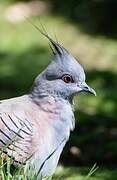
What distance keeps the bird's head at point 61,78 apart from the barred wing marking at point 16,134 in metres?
0.27

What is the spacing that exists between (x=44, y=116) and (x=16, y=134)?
264mm

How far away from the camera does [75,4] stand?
10.7 m

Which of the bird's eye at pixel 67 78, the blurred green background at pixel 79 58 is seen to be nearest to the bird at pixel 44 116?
the bird's eye at pixel 67 78

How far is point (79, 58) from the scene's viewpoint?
9.55 m

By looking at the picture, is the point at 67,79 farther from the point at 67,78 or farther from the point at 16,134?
the point at 16,134

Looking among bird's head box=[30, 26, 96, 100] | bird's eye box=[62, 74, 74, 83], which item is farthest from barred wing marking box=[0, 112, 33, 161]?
bird's eye box=[62, 74, 74, 83]

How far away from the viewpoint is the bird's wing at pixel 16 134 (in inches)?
196

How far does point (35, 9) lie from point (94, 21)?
888 millimetres

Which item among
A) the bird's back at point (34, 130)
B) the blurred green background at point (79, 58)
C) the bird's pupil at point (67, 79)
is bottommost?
the blurred green background at point (79, 58)

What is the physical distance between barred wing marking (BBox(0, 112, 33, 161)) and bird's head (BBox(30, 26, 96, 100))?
10.5 inches

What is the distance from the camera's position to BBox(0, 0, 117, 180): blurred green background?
6.91 metres

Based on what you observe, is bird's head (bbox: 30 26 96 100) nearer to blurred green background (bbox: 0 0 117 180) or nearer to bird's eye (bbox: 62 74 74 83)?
bird's eye (bbox: 62 74 74 83)

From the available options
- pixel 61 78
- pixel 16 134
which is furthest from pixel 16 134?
pixel 61 78

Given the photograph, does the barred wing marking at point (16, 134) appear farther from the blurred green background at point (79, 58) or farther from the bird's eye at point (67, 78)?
the blurred green background at point (79, 58)
